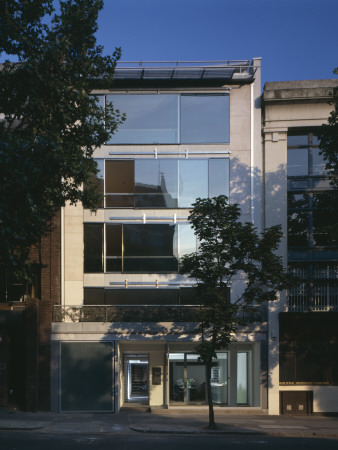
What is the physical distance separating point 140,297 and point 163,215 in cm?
429

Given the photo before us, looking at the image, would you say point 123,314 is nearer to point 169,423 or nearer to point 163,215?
point 163,215

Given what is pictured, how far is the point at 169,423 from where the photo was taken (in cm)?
2139

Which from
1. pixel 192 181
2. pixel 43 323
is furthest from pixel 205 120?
pixel 43 323

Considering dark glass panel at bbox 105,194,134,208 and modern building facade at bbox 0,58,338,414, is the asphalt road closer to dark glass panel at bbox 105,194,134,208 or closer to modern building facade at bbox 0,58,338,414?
modern building facade at bbox 0,58,338,414

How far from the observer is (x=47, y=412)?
77.7 feet

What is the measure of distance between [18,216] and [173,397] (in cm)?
1360

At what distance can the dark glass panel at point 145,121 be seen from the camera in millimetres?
25859

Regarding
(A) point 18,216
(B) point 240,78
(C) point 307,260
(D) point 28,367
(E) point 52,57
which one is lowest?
(D) point 28,367

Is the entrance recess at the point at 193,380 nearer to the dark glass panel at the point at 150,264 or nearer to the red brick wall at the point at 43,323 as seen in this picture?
the dark glass panel at the point at 150,264

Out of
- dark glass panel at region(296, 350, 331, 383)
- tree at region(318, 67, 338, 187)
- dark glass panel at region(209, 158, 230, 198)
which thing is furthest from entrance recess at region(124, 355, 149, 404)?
tree at region(318, 67, 338, 187)

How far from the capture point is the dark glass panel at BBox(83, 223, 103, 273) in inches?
1001

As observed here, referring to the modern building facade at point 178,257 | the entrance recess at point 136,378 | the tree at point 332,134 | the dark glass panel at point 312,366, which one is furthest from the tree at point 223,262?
the entrance recess at point 136,378

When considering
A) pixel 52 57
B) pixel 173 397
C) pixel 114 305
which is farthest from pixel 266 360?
pixel 52 57

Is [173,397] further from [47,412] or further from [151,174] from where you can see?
[151,174]
